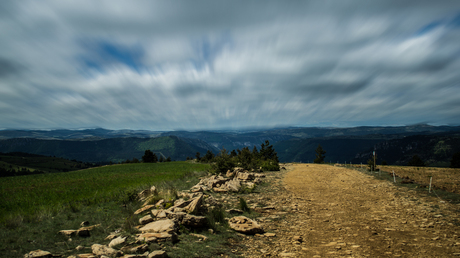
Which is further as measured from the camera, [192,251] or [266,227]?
[266,227]

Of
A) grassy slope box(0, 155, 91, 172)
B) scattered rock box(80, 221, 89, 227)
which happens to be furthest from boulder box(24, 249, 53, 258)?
grassy slope box(0, 155, 91, 172)

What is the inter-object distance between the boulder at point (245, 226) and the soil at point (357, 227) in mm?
236

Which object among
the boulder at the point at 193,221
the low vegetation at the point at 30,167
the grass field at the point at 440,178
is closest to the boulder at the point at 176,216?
the boulder at the point at 193,221

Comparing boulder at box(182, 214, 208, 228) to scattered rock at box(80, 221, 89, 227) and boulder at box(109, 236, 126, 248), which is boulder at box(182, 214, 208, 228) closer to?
boulder at box(109, 236, 126, 248)

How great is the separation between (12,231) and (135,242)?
447cm

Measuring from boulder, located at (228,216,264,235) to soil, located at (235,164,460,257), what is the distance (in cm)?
24

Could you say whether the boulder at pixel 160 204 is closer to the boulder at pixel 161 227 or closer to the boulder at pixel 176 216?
the boulder at pixel 176 216

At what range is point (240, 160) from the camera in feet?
99.6

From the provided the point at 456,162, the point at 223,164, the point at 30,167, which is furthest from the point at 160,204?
the point at 30,167

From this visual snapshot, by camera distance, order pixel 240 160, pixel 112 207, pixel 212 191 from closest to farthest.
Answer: pixel 112 207 → pixel 212 191 → pixel 240 160

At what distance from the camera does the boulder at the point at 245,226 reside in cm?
730

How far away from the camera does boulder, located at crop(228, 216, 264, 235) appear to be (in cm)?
730

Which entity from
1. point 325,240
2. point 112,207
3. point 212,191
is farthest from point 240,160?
point 325,240

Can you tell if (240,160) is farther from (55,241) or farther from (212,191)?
(55,241)
